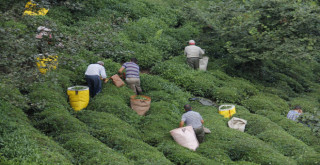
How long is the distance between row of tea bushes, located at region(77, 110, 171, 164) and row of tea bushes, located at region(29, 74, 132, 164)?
0.36m

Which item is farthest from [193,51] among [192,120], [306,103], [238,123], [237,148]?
[237,148]

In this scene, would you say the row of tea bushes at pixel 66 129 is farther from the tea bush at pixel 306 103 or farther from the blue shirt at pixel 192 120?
the tea bush at pixel 306 103

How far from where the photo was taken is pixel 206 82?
18.6m

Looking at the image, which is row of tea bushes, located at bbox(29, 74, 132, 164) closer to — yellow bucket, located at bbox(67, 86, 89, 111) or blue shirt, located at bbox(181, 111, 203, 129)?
yellow bucket, located at bbox(67, 86, 89, 111)

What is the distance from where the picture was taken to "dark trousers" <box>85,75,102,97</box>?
564 inches

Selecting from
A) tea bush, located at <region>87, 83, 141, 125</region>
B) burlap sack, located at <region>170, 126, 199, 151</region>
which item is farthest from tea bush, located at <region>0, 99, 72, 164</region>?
burlap sack, located at <region>170, 126, 199, 151</region>

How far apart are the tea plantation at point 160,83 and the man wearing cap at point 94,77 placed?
43 cm

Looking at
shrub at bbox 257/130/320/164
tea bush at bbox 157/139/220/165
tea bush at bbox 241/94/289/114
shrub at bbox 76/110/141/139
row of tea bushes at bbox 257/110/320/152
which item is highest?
shrub at bbox 76/110/141/139

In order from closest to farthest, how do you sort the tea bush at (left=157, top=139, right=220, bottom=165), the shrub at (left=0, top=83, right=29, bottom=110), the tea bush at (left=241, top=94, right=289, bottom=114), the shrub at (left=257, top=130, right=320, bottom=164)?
the shrub at (left=0, top=83, right=29, bottom=110)
the tea bush at (left=157, top=139, right=220, bottom=165)
the shrub at (left=257, top=130, right=320, bottom=164)
the tea bush at (left=241, top=94, right=289, bottom=114)

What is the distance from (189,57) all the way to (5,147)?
1227 cm

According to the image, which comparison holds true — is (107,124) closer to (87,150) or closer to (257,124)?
(87,150)

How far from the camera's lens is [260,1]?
72.5 feet

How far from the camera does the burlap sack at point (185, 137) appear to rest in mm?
11875

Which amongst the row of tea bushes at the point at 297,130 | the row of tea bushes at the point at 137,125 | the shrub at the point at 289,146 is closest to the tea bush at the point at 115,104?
the row of tea bushes at the point at 137,125
